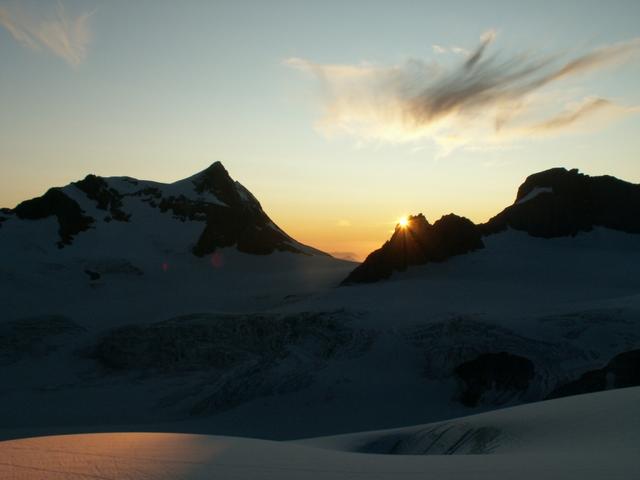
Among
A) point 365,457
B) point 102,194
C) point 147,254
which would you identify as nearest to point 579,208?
point 147,254

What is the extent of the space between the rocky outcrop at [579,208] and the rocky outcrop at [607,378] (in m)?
36.4

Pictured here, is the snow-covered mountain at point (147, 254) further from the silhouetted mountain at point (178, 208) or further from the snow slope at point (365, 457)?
the snow slope at point (365, 457)

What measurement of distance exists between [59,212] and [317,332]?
1986 inches

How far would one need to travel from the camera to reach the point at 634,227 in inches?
2510

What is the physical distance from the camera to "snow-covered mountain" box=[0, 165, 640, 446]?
95.5 feet

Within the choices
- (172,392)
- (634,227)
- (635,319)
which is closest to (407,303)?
(635,319)

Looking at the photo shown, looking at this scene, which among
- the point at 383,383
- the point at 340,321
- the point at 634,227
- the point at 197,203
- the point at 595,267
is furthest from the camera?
the point at 197,203

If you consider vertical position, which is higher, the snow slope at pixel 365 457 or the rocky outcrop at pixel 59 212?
the rocky outcrop at pixel 59 212

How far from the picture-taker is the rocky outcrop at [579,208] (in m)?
63.7

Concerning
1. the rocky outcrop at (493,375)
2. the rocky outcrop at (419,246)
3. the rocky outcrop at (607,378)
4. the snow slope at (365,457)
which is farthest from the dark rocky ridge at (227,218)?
the snow slope at (365,457)

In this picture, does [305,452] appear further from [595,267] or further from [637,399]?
[595,267]

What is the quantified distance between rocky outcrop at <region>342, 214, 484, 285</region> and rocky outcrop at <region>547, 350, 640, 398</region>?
2600 centimetres

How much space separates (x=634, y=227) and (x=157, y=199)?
6419 centimetres

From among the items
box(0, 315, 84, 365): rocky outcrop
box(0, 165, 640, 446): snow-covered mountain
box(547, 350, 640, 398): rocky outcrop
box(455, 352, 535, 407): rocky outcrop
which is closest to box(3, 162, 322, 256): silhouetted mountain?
box(0, 165, 640, 446): snow-covered mountain
